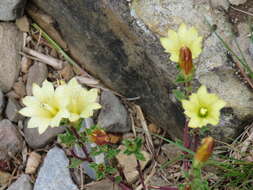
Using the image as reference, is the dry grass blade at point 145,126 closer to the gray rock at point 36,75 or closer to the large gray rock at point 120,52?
the large gray rock at point 120,52

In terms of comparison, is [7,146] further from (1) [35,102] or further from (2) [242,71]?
(2) [242,71]

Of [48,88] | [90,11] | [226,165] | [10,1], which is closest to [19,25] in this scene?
[10,1]

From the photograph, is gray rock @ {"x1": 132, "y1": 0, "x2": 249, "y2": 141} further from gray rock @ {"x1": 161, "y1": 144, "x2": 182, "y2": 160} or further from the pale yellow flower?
the pale yellow flower

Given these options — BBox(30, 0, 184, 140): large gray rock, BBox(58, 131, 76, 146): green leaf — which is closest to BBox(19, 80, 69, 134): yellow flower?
BBox(58, 131, 76, 146): green leaf

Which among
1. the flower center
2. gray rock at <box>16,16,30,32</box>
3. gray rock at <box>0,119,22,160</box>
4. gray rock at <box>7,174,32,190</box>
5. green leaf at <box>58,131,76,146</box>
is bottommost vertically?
gray rock at <box>7,174,32,190</box>

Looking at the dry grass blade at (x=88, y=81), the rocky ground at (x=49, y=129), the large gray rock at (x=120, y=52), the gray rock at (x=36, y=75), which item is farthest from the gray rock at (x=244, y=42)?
the gray rock at (x=36, y=75)

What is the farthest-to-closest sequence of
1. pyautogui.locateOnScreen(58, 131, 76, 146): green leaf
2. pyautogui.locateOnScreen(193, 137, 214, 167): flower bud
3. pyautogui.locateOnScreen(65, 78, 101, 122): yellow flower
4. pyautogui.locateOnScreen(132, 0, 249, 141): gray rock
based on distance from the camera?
pyautogui.locateOnScreen(132, 0, 249, 141): gray rock, pyautogui.locateOnScreen(58, 131, 76, 146): green leaf, pyautogui.locateOnScreen(65, 78, 101, 122): yellow flower, pyautogui.locateOnScreen(193, 137, 214, 167): flower bud
